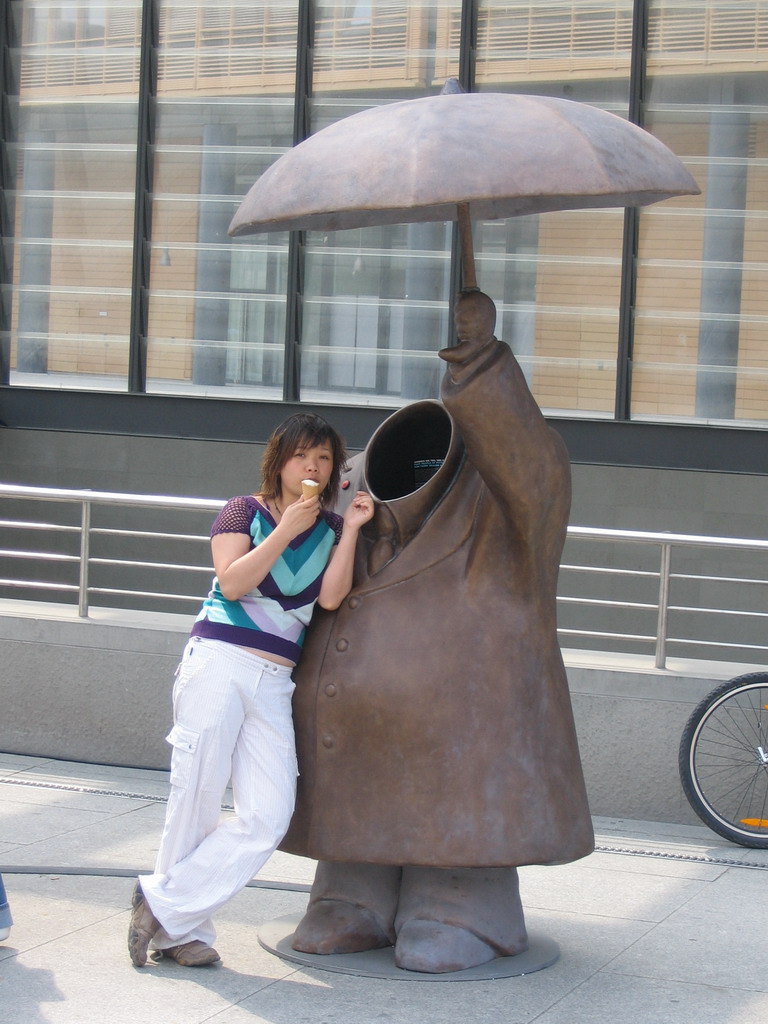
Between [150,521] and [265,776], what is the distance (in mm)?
8390

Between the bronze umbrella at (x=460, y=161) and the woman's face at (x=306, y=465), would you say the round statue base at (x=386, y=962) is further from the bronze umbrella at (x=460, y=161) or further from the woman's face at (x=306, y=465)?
the bronze umbrella at (x=460, y=161)

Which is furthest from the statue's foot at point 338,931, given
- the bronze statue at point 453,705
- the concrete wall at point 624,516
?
the concrete wall at point 624,516

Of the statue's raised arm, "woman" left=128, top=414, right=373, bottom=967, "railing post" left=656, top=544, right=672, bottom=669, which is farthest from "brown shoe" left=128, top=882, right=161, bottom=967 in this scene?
"railing post" left=656, top=544, right=672, bottom=669

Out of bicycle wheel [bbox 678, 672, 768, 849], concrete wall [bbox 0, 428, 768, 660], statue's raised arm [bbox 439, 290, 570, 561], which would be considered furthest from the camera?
concrete wall [bbox 0, 428, 768, 660]

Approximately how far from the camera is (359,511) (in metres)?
4.42

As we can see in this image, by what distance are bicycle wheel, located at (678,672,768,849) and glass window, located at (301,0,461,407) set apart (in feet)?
18.2

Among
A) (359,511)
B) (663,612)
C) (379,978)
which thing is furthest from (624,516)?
(379,978)

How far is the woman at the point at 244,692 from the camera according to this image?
167 inches

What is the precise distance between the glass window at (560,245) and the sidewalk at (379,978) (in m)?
5.27

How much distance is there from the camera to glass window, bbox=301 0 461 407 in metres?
11.6

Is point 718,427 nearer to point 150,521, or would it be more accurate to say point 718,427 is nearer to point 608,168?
point 150,521

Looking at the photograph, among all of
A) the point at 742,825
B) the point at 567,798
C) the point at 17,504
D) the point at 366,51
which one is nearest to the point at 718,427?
the point at 366,51

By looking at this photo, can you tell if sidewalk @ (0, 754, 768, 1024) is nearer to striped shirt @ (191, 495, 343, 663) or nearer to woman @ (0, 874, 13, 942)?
woman @ (0, 874, 13, 942)

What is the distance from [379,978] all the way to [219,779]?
79cm
